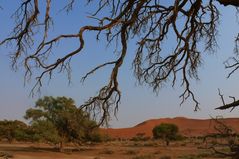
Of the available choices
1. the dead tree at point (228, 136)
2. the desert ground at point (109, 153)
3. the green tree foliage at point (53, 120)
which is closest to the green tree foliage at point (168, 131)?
the desert ground at point (109, 153)

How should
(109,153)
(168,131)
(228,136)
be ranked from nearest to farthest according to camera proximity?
(228,136) → (109,153) → (168,131)

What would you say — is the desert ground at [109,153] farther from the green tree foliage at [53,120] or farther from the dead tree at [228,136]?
the dead tree at [228,136]

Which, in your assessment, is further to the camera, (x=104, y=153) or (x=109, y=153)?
(x=104, y=153)

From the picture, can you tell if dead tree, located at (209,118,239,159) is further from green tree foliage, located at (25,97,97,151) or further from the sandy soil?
green tree foliage, located at (25,97,97,151)

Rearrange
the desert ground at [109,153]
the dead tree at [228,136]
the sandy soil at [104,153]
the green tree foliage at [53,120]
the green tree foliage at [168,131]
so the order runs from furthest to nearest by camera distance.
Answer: the green tree foliage at [168,131], the green tree foliage at [53,120], the sandy soil at [104,153], the desert ground at [109,153], the dead tree at [228,136]

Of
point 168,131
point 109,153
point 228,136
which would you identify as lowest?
point 228,136

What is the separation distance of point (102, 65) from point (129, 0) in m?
1.06

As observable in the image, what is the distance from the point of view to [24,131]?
40031mm

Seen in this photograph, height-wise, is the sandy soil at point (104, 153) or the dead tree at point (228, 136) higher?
the sandy soil at point (104, 153)

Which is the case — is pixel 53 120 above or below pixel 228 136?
above

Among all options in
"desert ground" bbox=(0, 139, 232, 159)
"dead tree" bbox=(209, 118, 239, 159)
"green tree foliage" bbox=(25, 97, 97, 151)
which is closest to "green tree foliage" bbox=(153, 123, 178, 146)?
"desert ground" bbox=(0, 139, 232, 159)

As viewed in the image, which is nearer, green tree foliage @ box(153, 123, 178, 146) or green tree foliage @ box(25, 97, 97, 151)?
green tree foliage @ box(25, 97, 97, 151)

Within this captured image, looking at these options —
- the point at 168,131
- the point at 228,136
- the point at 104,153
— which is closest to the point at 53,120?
the point at 104,153

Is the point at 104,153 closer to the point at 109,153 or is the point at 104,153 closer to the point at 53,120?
the point at 109,153
